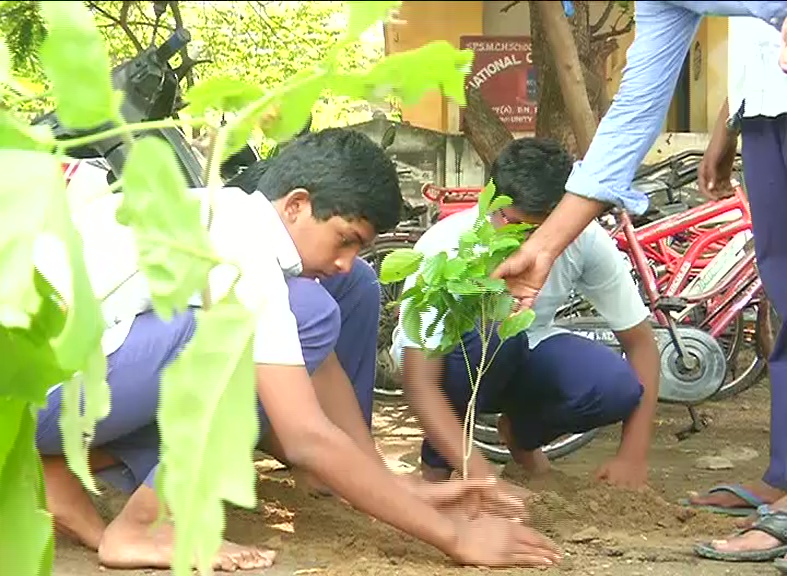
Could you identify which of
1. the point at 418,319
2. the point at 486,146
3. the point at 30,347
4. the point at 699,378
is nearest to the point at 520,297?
the point at 418,319

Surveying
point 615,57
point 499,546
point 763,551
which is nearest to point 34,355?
point 499,546

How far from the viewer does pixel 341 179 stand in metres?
2.73

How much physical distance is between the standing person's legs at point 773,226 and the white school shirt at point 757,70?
0.05 m

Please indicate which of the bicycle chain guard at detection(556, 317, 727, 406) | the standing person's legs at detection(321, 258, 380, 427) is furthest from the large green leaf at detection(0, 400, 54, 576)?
the bicycle chain guard at detection(556, 317, 727, 406)

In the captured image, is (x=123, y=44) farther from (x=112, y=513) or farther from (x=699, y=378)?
(x=112, y=513)

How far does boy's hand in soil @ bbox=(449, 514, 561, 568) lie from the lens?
8.54 feet

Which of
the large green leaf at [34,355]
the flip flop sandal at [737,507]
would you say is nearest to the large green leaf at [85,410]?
the large green leaf at [34,355]

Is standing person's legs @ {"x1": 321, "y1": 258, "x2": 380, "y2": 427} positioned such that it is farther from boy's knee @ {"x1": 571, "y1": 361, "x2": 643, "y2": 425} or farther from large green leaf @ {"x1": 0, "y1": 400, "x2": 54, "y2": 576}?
large green leaf @ {"x1": 0, "y1": 400, "x2": 54, "y2": 576}

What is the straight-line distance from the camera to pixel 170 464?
0.90 meters

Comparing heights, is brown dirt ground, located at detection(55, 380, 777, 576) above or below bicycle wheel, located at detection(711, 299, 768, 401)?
above

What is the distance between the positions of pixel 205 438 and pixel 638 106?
1958 millimetres

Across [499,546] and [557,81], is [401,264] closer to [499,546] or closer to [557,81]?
[499,546]

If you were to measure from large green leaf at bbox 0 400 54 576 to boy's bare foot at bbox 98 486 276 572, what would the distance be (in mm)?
1388

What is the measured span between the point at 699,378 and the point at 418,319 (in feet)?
7.18
